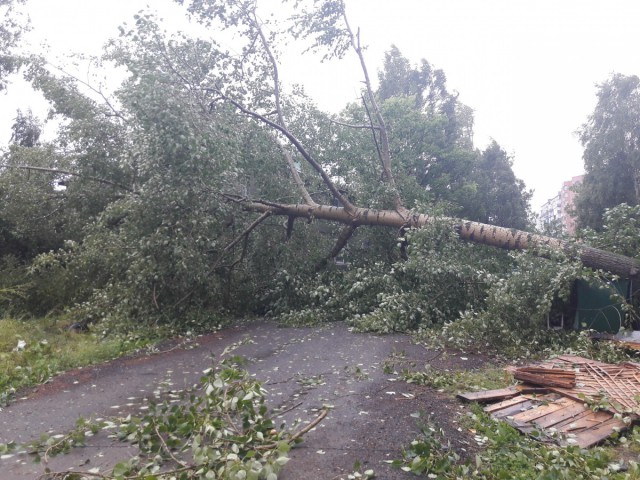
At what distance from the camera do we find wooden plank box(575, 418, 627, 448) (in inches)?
107

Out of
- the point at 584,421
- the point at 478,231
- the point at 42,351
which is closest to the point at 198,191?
the point at 42,351

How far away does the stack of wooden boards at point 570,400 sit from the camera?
9.48 feet

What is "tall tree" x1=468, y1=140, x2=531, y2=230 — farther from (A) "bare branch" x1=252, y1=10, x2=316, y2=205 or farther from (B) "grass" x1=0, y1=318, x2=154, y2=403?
(B) "grass" x1=0, y1=318, x2=154, y2=403

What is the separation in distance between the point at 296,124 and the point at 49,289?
5.01m

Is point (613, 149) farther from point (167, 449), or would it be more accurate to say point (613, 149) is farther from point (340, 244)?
point (167, 449)

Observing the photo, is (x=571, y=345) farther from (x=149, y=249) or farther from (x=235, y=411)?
(x=149, y=249)

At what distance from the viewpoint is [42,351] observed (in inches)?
199

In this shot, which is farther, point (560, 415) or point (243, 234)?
point (243, 234)

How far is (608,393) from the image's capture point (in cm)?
338

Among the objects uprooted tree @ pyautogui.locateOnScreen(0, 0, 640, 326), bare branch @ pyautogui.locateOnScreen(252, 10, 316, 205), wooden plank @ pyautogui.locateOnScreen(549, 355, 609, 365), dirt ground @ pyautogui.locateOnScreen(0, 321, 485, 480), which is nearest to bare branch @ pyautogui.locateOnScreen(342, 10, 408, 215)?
uprooted tree @ pyautogui.locateOnScreen(0, 0, 640, 326)

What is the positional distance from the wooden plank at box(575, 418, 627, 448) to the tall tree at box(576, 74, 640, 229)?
17739 millimetres

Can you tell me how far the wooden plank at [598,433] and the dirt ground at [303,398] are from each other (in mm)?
581

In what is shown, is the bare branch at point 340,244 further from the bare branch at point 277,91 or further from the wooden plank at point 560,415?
the wooden plank at point 560,415

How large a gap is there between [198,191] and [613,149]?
56.5 ft
